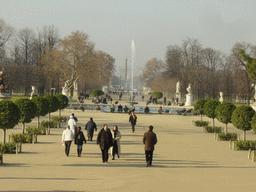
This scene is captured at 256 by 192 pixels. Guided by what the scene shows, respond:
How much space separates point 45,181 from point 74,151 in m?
7.03

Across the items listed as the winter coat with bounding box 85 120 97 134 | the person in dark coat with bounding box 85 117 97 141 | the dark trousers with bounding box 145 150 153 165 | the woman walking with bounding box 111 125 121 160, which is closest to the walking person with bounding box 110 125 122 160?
the woman walking with bounding box 111 125 121 160

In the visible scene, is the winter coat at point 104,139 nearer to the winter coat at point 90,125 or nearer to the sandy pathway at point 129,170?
the sandy pathway at point 129,170

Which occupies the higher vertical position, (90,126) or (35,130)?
(90,126)

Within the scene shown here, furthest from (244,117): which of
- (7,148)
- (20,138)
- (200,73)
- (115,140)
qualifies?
(200,73)

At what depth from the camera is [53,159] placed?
1551 cm

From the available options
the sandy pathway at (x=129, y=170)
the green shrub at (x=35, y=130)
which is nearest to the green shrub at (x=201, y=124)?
the sandy pathway at (x=129, y=170)

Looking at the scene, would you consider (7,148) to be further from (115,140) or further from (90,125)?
(90,125)

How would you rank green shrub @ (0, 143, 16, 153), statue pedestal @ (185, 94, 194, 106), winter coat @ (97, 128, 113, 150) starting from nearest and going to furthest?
winter coat @ (97, 128, 113, 150) → green shrub @ (0, 143, 16, 153) → statue pedestal @ (185, 94, 194, 106)

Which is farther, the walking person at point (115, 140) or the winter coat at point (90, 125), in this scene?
the winter coat at point (90, 125)

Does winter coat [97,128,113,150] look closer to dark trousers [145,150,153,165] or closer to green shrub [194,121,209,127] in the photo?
dark trousers [145,150,153,165]

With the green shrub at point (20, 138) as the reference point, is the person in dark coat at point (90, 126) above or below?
above

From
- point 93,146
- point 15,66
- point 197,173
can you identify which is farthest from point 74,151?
point 15,66

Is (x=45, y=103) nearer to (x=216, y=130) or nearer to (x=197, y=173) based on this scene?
(x=216, y=130)

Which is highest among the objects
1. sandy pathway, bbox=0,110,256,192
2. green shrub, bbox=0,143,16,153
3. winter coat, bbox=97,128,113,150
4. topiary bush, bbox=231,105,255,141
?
topiary bush, bbox=231,105,255,141
